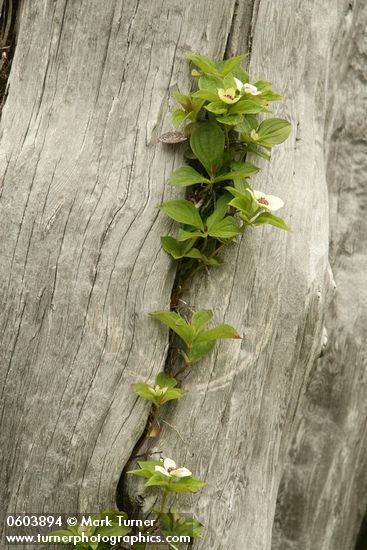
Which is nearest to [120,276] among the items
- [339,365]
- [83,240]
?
[83,240]

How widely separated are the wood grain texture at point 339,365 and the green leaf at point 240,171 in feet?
3.03

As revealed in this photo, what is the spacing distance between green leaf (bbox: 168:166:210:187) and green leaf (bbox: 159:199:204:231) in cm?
6

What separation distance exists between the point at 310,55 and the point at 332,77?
0.50m

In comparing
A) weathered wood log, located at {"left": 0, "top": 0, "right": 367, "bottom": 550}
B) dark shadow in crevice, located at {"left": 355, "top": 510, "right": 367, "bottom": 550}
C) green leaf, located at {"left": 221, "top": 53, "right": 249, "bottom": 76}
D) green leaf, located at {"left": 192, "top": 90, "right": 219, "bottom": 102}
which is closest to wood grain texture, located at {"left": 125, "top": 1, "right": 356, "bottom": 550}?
weathered wood log, located at {"left": 0, "top": 0, "right": 367, "bottom": 550}

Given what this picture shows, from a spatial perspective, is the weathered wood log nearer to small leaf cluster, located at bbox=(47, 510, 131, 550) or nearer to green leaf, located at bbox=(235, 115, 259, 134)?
small leaf cluster, located at bbox=(47, 510, 131, 550)

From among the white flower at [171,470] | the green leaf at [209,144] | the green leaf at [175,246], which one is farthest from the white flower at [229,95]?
the white flower at [171,470]

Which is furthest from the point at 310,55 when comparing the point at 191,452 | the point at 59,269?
the point at 191,452

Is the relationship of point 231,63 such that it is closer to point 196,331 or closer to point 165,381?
point 196,331

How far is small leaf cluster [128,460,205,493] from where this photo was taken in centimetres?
203

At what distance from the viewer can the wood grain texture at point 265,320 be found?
2244 millimetres

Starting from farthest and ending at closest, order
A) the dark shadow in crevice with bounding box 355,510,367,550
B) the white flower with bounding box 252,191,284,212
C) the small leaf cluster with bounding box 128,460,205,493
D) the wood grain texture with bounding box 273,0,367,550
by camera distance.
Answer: the dark shadow in crevice with bounding box 355,510,367,550, the wood grain texture with bounding box 273,0,367,550, the white flower with bounding box 252,191,284,212, the small leaf cluster with bounding box 128,460,205,493

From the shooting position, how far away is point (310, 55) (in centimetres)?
256

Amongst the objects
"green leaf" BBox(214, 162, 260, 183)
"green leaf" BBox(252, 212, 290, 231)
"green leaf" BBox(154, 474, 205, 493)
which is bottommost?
"green leaf" BBox(154, 474, 205, 493)

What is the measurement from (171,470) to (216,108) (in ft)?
3.64
